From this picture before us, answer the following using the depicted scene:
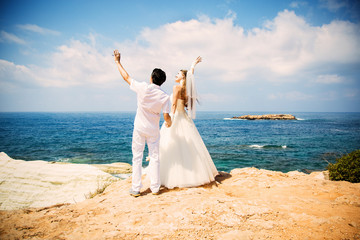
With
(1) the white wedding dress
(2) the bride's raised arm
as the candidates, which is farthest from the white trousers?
(2) the bride's raised arm

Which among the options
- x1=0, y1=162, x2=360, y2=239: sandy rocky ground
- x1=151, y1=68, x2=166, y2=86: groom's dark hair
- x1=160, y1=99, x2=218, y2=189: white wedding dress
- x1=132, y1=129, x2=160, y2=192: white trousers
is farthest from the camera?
x1=160, y1=99, x2=218, y2=189: white wedding dress

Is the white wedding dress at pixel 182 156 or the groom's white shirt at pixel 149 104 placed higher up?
the groom's white shirt at pixel 149 104

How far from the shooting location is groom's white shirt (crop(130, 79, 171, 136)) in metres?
3.92

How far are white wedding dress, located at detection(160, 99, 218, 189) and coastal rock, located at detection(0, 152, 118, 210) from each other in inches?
123

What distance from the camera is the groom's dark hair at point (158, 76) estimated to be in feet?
13.2

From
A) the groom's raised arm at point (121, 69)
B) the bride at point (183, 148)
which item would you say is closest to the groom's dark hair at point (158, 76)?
the groom's raised arm at point (121, 69)

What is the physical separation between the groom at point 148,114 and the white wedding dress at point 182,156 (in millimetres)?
512

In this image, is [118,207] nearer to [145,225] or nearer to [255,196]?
[145,225]

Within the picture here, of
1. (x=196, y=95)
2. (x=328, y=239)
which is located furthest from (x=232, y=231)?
(x=196, y=95)

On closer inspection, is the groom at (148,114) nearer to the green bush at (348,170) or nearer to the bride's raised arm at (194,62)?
the bride's raised arm at (194,62)

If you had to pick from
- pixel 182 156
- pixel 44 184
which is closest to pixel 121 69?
pixel 182 156

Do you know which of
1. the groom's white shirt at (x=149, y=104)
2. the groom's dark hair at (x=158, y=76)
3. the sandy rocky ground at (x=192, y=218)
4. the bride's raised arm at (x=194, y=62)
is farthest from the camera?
the bride's raised arm at (x=194, y=62)

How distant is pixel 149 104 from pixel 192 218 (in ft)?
8.02

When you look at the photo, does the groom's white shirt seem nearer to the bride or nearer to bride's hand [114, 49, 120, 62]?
bride's hand [114, 49, 120, 62]
